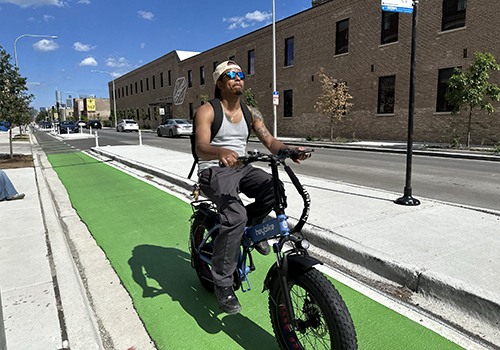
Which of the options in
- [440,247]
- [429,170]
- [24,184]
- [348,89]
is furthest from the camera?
[348,89]

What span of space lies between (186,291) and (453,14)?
20.4 meters

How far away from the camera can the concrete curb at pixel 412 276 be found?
285 centimetres

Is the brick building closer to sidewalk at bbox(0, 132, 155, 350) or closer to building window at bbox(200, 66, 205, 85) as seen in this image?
building window at bbox(200, 66, 205, 85)

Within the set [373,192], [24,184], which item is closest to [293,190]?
[373,192]

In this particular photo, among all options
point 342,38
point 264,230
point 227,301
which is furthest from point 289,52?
point 227,301

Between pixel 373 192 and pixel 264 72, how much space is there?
2657 cm

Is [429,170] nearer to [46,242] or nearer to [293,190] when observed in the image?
[293,190]

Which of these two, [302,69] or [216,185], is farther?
[302,69]

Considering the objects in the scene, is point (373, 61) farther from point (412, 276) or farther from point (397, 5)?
point (412, 276)

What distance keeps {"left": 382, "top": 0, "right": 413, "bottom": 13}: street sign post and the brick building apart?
1378cm

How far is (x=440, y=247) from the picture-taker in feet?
13.0

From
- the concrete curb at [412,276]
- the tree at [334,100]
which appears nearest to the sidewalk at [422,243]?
the concrete curb at [412,276]

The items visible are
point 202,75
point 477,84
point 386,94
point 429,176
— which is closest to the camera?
point 429,176

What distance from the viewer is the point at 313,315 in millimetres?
2170
